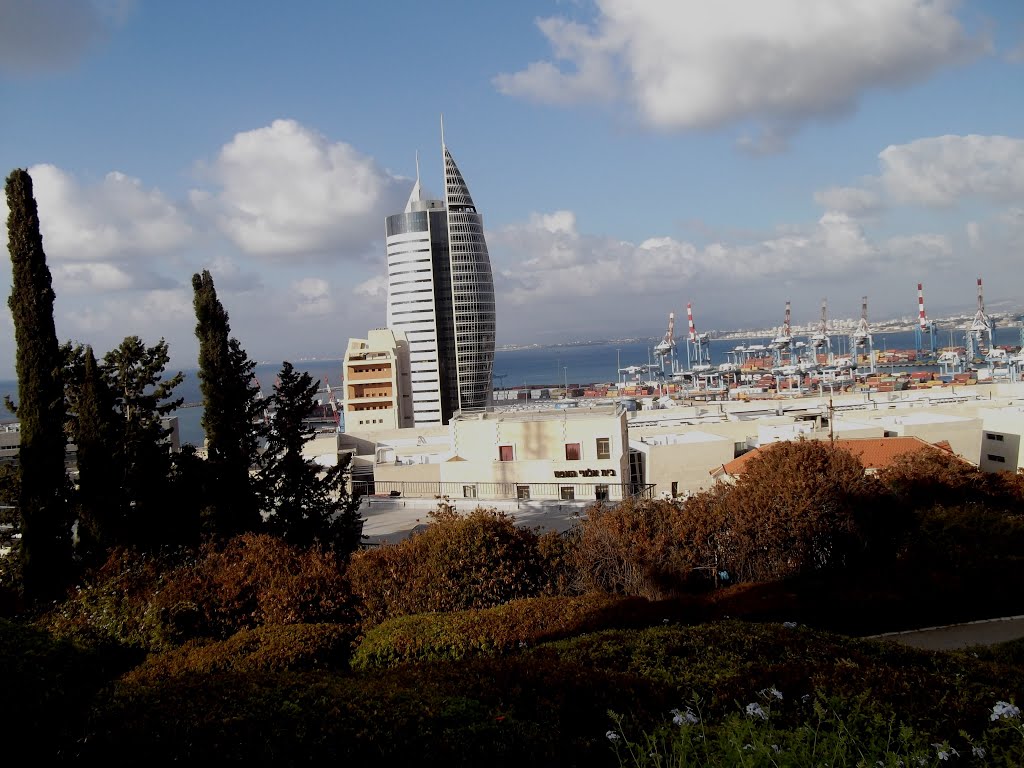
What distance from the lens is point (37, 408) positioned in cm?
1038

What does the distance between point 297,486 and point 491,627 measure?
702 cm

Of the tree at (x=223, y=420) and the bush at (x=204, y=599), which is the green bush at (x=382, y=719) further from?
the tree at (x=223, y=420)

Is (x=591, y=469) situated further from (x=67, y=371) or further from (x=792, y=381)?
(x=792, y=381)

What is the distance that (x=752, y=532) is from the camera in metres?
11.5

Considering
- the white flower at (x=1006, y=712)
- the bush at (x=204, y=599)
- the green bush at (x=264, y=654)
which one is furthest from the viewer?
the bush at (x=204, y=599)

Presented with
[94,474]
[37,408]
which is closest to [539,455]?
[94,474]

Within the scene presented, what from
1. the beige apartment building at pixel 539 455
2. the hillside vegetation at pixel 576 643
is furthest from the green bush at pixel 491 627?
the beige apartment building at pixel 539 455

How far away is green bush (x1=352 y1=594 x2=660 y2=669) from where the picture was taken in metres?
7.55

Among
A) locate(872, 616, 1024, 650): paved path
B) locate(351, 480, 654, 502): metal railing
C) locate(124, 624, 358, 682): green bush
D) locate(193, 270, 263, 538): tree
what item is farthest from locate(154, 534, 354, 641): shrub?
locate(351, 480, 654, 502): metal railing

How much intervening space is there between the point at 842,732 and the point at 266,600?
21.9 ft

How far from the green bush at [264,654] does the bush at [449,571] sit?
983 millimetres

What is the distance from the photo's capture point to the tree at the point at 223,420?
41.1 feet

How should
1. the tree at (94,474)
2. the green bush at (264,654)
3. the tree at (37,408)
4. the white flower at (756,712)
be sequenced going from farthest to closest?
1. the tree at (94,474)
2. the tree at (37,408)
3. the green bush at (264,654)
4. the white flower at (756,712)

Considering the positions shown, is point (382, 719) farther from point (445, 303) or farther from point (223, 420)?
point (445, 303)
